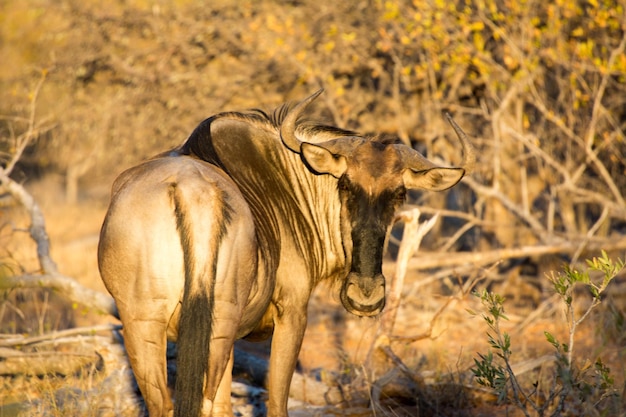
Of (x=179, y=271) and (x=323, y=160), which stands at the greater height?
(x=323, y=160)

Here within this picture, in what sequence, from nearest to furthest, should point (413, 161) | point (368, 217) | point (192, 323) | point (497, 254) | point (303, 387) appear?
point (192, 323), point (368, 217), point (413, 161), point (303, 387), point (497, 254)

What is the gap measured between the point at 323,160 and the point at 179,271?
1.27 m

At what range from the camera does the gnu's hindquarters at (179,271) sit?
3637 mm

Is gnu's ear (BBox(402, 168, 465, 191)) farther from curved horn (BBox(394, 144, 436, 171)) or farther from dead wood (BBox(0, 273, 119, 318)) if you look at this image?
dead wood (BBox(0, 273, 119, 318))

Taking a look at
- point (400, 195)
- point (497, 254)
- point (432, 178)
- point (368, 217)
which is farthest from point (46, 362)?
point (497, 254)

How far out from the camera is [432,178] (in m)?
4.69

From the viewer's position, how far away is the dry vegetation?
26.9ft

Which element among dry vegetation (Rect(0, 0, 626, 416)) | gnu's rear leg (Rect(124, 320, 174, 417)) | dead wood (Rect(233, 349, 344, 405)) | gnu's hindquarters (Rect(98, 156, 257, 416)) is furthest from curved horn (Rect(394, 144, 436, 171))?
dry vegetation (Rect(0, 0, 626, 416))

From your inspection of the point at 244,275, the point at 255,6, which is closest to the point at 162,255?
the point at 244,275

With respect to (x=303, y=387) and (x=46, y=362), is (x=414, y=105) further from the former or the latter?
(x=46, y=362)

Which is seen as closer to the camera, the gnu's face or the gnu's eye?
the gnu's face

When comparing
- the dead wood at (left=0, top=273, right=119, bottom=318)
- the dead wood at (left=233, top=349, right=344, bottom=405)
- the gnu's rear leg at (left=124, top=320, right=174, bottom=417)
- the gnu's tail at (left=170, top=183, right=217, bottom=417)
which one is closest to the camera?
the gnu's tail at (left=170, top=183, right=217, bottom=417)

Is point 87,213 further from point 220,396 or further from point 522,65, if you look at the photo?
point 220,396

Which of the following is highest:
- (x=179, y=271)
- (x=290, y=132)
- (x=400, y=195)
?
(x=290, y=132)
